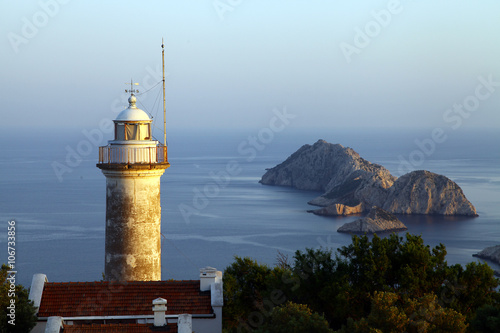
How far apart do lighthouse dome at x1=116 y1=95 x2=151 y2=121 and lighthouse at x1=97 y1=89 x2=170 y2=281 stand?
0.51m

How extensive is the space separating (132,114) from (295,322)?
6275mm

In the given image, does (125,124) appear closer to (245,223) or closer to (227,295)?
(227,295)

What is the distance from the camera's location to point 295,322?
1080 cm

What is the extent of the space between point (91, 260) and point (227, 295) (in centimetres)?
5234

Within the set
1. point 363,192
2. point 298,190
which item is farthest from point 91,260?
point 298,190

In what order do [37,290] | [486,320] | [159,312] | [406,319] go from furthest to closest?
[37,290] → [486,320] → [159,312] → [406,319]

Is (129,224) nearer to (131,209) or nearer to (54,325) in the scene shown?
(131,209)

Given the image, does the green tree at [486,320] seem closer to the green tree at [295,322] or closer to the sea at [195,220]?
the green tree at [295,322]

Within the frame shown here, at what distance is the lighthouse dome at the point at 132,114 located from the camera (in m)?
14.6

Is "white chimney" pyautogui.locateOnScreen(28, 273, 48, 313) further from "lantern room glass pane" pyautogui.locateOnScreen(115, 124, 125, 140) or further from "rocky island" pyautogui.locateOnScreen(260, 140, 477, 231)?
"rocky island" pyautogui.locateOnScreen(260, 140, 477, 231)

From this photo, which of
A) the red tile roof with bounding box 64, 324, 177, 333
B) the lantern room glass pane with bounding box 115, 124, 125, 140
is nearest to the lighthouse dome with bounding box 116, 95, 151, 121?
the lantern room glass pane with bounding box 115, 124, 125, 140

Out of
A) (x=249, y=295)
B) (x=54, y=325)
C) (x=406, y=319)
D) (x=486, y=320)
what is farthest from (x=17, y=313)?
(x=486, y=320)

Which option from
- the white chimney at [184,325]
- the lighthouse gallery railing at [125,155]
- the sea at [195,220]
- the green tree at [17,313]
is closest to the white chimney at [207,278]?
the white chimney at [184,325]

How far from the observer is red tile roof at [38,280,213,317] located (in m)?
12.3
